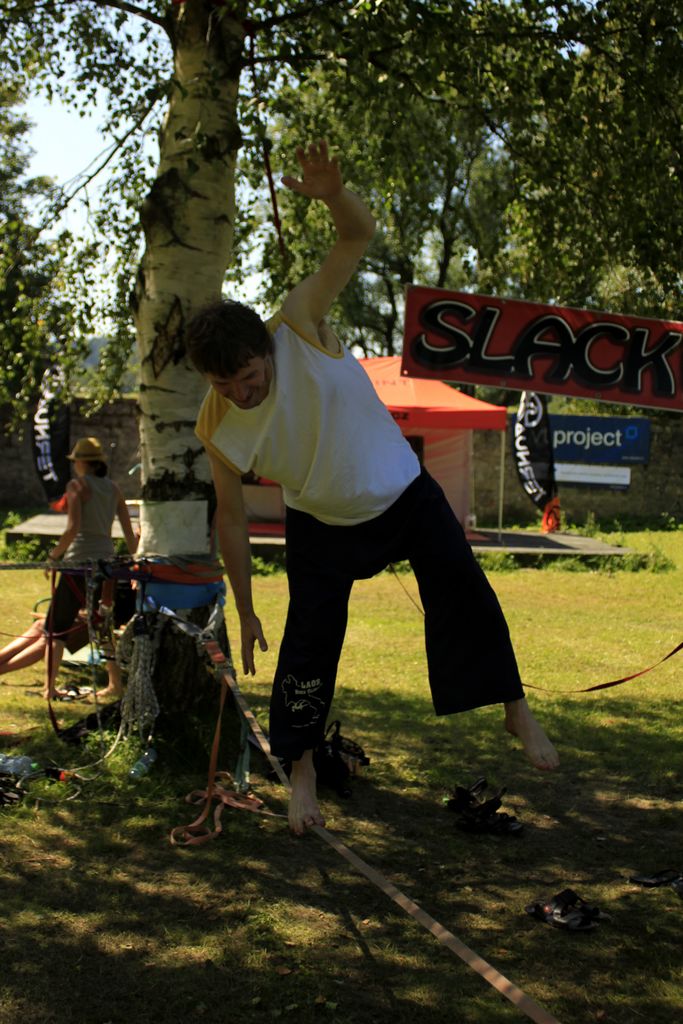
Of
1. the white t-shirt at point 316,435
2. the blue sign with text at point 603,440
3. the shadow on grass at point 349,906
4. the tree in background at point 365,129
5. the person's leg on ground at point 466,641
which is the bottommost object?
the shadow on grass at point 349,906

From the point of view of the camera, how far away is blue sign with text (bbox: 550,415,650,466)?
62.5ft

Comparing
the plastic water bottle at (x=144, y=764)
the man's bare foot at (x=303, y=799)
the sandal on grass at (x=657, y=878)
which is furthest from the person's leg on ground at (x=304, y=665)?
the plastic water bottle at (x=144, y=764)

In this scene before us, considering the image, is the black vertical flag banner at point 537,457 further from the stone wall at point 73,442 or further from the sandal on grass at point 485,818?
the sandal on grass at point 485,818

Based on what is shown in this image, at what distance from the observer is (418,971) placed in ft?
10.8

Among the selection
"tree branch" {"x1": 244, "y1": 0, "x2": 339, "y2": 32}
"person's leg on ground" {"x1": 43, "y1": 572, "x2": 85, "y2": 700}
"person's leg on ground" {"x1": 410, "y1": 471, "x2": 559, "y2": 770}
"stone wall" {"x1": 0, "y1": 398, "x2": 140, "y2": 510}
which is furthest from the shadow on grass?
"stone wall" {"x1": 0, "y1": 398, "x2": 140, "y2": 510}

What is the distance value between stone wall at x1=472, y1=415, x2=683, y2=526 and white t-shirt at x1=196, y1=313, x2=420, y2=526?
16.1m

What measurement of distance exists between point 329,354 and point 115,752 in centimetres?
286

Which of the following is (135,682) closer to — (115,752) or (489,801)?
(115,752)

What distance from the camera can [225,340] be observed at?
9.87ft

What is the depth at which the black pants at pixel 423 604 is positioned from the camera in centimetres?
348

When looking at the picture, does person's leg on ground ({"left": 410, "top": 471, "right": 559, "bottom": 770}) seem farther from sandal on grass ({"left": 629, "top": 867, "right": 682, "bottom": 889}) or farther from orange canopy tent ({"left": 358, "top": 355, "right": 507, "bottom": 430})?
orange canopy tent ({"left": 358, "top": 355, "right": 507, "bottom": 430})

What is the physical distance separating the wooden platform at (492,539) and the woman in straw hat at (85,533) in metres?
7.05

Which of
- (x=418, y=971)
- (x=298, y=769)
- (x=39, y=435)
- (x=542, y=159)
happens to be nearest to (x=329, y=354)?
(x=298, y=769)

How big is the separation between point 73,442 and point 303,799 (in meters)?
16.7
